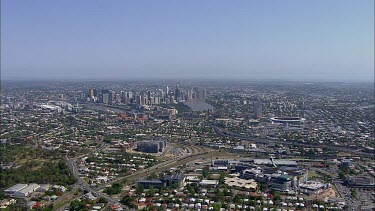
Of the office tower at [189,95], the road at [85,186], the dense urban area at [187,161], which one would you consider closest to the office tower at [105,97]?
the office tower at [189,95]

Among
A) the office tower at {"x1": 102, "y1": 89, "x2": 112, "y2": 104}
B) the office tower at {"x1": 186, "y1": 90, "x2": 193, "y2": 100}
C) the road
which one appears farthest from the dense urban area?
the office tower at {"x1": 186, "y1": 90, "x2": 193, "y2": 100}

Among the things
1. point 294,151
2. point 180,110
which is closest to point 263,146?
point 294,151

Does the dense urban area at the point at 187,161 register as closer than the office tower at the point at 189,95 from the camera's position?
Yes

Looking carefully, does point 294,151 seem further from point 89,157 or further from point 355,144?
point 89,157

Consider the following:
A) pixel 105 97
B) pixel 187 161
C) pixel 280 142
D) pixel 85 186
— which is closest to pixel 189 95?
pixel 105 97

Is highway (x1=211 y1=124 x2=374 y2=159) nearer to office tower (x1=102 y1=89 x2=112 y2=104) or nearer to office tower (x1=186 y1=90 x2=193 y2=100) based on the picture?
office tower (x1=102 y1=89 x2=112 y2=104)

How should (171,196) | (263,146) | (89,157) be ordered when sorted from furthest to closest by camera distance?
(263,146) → (89,157) → (171,196)

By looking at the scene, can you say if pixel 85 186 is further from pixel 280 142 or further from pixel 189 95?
pixel 189 95

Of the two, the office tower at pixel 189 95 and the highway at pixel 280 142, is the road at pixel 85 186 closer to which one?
the highway at pixel 280 142
